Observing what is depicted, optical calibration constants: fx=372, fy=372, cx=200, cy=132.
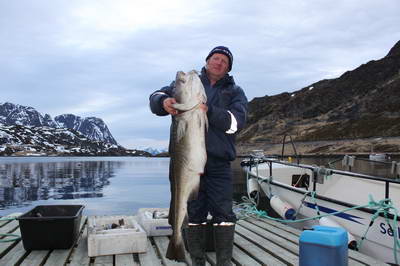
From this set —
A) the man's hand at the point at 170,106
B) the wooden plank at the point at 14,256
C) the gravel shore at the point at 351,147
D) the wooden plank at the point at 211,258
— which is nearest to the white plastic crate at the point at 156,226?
the wooden plank at the point at 211,258

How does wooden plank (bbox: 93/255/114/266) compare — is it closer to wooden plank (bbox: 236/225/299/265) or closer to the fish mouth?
wooden plank (bbox: 236/225/299/265)

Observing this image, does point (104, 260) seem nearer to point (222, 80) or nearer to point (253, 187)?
point (222, 80)

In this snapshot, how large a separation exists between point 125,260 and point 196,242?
4.47 feet

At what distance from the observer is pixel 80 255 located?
5719mm

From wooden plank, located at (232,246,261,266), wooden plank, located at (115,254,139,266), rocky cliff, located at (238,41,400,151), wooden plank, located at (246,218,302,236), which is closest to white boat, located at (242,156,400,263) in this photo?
wooden plank, located at (246,218,302,236)

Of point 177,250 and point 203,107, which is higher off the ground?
point 203,107

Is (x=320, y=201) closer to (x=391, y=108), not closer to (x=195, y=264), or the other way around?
(x=195, y=264)

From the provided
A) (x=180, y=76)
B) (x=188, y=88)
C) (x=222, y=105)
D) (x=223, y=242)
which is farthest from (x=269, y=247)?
(x=180, y=76)

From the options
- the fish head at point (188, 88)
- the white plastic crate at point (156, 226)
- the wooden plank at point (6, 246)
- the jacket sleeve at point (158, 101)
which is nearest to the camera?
the fish head at point (188, 88)

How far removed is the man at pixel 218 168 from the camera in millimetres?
4602

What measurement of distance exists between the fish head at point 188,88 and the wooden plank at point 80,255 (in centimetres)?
309

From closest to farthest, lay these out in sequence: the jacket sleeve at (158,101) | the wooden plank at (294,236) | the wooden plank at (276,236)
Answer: the jacket sleeve at (158,101)
the wooden plank at (294,236)
the wooden plank at (276,236)

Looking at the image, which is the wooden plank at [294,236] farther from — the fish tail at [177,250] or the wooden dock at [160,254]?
the fish tail at [177,250]

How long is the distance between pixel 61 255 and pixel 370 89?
118665 mm
